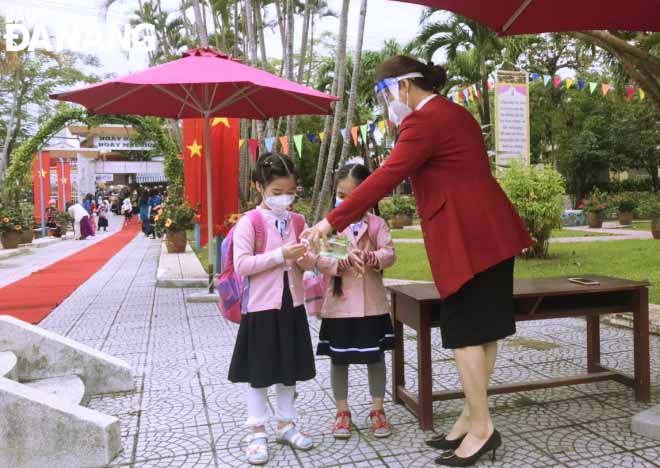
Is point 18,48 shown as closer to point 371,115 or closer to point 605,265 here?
point 371,115

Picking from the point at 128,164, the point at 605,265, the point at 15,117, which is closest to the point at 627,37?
the point at 605,265

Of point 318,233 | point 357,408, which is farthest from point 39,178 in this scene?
point 318,233

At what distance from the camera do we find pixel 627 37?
960cm

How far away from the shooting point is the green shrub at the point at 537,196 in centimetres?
887

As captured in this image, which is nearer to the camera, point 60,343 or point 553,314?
point 553,314

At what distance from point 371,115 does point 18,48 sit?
54.9 feet

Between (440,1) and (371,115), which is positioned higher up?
(371,115)

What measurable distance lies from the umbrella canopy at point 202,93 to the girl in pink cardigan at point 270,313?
2.63 m

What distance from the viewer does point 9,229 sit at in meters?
15.7

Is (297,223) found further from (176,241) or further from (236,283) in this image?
(176,241)

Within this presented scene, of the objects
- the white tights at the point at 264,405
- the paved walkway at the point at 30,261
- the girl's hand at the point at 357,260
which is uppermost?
the girl's hand at the point at 357,260

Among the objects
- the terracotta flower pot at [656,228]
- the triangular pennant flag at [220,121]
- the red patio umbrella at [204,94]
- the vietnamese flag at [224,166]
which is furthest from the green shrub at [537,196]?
→ the terracotta flower pot at [656,228]

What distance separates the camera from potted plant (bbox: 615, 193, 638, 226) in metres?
18.5

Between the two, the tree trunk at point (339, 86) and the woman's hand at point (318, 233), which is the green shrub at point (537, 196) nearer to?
the tree trunk at point (339, 86)
